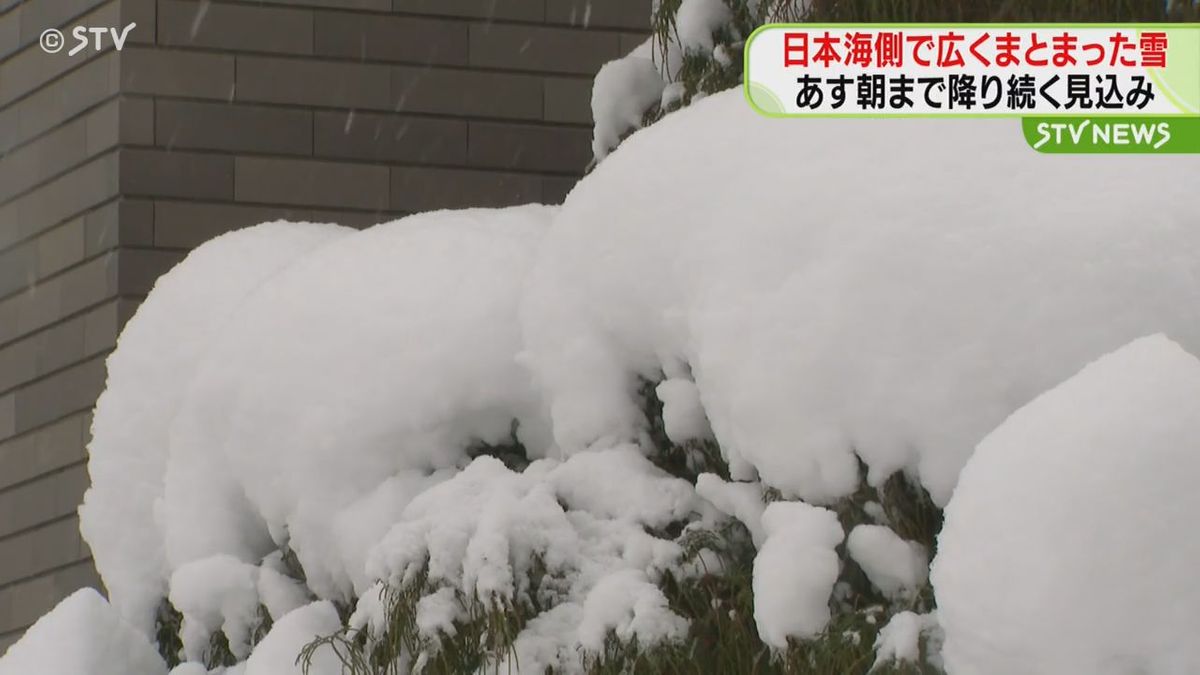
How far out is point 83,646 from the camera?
4391 millimetres

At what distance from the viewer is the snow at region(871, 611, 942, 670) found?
2.87 meters

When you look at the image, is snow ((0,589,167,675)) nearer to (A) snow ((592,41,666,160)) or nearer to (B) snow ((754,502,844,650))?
(A) snow ((592,41,666,160))

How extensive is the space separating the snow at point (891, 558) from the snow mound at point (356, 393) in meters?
0.95

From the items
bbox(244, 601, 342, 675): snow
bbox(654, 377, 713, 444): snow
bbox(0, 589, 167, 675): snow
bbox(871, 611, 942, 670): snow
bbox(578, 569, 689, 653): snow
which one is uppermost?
bbox(654, 377, 713, 444): snow

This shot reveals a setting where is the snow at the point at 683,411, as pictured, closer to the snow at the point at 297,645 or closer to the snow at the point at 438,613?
the snow at the point at 438,613

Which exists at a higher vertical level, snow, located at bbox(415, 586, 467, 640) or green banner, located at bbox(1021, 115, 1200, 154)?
green banner, located at bbox(1021, 115, 1200, 154)

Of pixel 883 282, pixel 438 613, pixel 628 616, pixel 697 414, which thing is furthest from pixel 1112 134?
pixel 438 613

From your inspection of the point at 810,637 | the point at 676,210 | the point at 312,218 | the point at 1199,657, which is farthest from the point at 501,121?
the point at 1199,657

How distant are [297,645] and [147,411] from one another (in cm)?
129

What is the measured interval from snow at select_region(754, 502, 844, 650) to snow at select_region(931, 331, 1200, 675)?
0.35 m

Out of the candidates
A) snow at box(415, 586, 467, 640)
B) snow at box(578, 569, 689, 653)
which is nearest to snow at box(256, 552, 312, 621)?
snow at box(415, 586, 467, 640)

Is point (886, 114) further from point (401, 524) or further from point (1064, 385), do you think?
point (401, 524)

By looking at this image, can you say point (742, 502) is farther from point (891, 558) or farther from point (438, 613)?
point (438, 613)

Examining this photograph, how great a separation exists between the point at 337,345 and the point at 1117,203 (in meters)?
1.69
